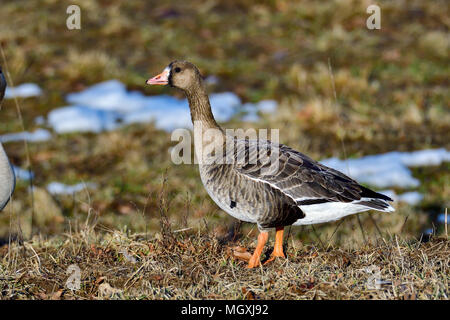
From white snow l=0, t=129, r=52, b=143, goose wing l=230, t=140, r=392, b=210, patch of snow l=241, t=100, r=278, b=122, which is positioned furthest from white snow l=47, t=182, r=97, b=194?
goose wing l=230, t=140, r=392, b=210

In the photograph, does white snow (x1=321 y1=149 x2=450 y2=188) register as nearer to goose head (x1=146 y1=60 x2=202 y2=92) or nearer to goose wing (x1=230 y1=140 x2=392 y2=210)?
goose wing (x1=230 y1=140 x2=392 y2=210)

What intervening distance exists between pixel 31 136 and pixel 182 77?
24.1 feet

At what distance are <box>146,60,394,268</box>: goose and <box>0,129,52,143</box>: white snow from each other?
735 cm

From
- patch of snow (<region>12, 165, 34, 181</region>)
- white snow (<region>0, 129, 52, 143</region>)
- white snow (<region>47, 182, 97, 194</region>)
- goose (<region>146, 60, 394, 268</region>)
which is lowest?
white snow (<region>47, 182, 97, 194</region>)

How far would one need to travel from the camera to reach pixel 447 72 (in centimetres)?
1362

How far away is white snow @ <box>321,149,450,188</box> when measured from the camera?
9075mm

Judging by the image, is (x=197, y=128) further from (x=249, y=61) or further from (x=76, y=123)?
(x=249, y=61)

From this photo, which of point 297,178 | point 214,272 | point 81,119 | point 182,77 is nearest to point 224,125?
point 81,119

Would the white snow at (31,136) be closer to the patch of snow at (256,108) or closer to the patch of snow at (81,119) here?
the patch of snow at (81,119)

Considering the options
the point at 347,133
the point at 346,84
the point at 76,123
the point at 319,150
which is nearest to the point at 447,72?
the point at 346,84

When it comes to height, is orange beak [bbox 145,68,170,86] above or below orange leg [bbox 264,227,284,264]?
above

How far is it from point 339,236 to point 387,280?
3400 millimetres

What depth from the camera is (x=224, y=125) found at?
38.0 feet

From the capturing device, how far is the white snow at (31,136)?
1137cm
